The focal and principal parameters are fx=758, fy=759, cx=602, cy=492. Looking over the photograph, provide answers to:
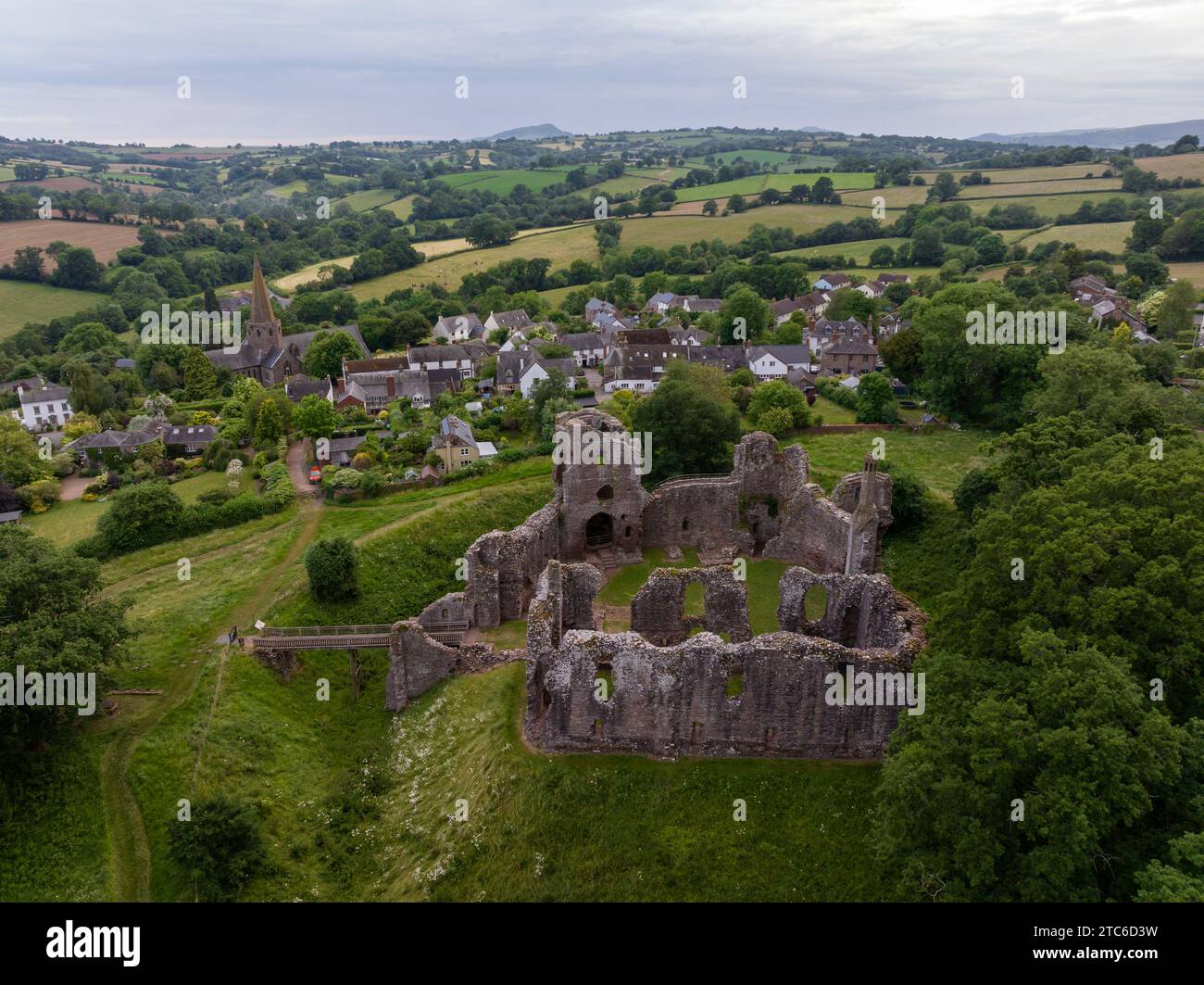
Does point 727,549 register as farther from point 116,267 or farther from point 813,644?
point 116,267

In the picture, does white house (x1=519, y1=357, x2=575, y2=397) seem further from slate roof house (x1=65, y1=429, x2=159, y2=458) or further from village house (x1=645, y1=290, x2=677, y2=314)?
village house (x1=645, y1=290, x2=677, y2=314)

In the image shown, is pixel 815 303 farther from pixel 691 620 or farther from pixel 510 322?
pixel 691 620

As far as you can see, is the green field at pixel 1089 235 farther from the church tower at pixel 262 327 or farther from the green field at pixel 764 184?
the church tower at pixel 262 327

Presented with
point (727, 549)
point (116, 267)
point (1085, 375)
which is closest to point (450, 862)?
point (727, 549)

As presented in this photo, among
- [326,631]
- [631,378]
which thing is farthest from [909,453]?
[326,631]

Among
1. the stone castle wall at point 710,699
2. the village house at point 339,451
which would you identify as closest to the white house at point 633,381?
the village house at point 339,451

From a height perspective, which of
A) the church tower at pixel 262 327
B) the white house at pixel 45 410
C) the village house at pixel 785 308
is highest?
the village house at pixel 785 308
